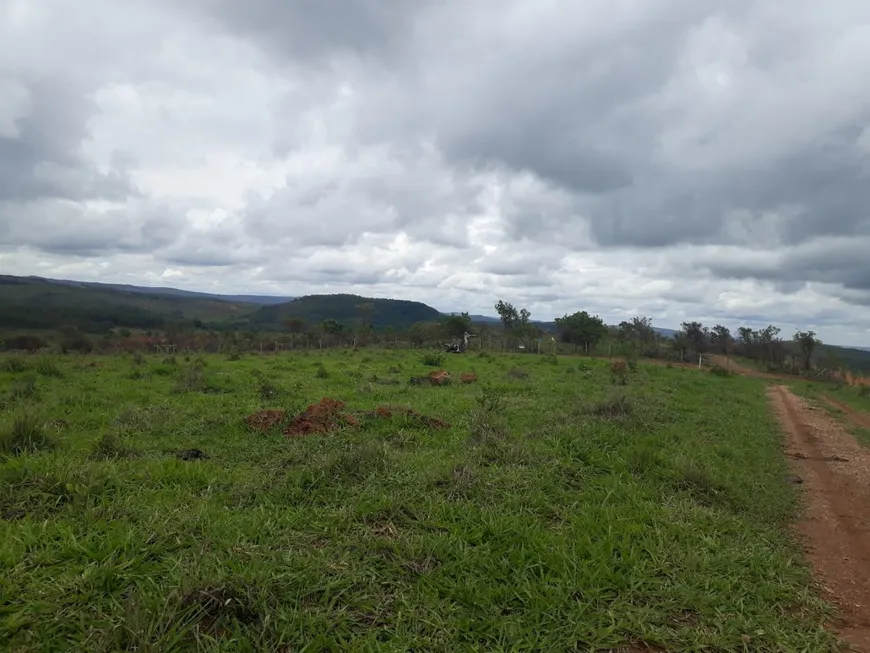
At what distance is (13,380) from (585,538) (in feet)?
45.8

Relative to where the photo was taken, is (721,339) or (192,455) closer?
(192,455)

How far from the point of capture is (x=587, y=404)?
11.2 metres

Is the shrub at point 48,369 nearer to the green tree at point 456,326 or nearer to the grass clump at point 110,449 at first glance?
the grass clump at point 110,449

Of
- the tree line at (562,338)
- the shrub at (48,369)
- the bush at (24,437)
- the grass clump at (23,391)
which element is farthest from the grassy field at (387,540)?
the tree line at (562,338)

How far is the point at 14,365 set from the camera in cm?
1398

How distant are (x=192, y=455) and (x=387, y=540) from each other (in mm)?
3780

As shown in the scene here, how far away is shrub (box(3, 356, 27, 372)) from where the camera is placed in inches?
547

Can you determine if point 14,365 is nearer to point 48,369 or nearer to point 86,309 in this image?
point 48,369

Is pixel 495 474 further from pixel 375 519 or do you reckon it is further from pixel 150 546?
pixel 150 546

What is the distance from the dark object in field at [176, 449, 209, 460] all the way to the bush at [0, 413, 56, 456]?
5.15 ft

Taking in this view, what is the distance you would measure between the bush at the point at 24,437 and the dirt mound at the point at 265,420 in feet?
8.73

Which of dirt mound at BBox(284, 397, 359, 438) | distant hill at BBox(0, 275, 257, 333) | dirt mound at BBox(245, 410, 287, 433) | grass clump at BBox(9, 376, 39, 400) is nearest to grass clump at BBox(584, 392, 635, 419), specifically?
dirt mound at BBox(284, 397, 359, 438)

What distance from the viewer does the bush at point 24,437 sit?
20.2 feet

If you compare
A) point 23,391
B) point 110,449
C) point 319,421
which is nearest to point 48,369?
point 23,391
